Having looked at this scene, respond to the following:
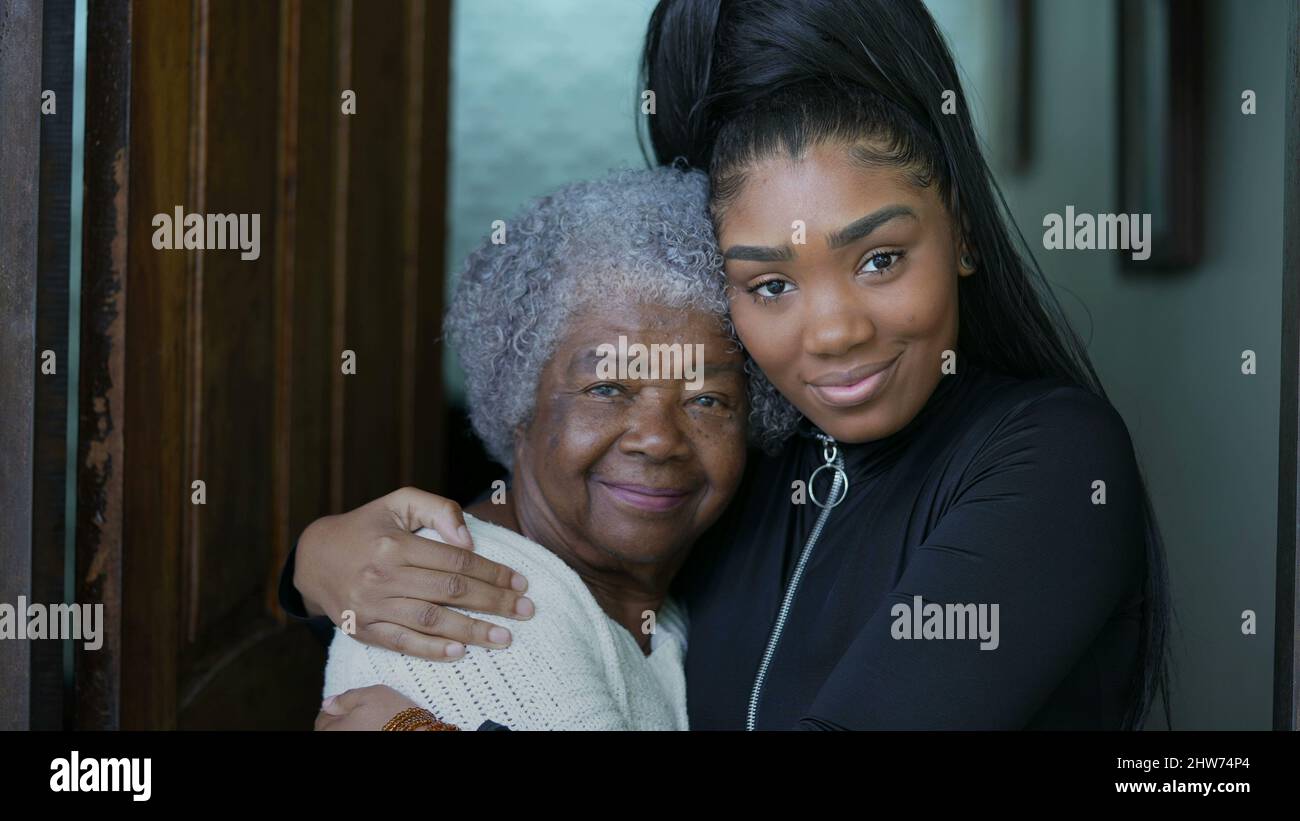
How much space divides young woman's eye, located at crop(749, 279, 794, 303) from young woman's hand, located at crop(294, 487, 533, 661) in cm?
47

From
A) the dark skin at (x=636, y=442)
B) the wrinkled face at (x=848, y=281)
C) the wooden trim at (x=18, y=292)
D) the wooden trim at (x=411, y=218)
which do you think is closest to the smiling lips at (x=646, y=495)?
the dark skin at (x=636, y=442)

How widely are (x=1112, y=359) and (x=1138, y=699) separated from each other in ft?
3.96

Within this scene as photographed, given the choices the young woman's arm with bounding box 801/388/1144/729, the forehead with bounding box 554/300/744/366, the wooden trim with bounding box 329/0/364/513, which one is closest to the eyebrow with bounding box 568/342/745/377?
the forehead with bounding box 554/300/744/366

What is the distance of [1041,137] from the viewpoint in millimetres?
3279

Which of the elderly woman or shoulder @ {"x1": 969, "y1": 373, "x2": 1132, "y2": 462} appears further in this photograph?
the elderly woman

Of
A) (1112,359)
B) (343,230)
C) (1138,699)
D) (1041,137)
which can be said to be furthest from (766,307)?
(1041,137)

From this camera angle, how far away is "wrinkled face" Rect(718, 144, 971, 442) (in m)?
1.34

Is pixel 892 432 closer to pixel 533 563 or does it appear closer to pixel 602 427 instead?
pixel 602 427

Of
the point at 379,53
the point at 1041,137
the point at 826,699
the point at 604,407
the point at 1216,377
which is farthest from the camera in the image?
the point at 1041,137

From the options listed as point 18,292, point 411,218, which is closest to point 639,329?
point 18,292

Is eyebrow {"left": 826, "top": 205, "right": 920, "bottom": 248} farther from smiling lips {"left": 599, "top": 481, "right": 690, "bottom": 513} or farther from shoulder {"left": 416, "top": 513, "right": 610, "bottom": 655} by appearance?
shoulder {"left": 416, "top": 513, "right": 610, "bottom": 655}

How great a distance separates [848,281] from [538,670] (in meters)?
0.59

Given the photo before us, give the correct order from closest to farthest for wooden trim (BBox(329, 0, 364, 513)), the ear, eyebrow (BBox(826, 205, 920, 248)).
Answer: eyebrow (BBox(826, 205, 920, 248)), the ear, wooden trim (BBox(329, 0, 364, 513))

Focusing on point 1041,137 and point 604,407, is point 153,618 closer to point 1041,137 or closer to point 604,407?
point 604,407
